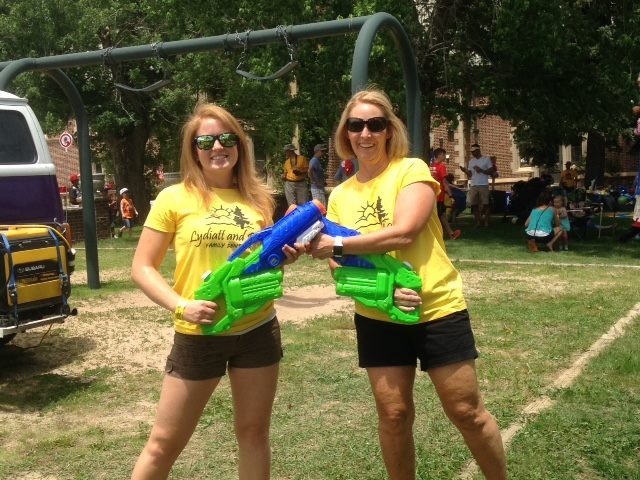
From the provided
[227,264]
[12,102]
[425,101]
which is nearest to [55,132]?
[425,101]

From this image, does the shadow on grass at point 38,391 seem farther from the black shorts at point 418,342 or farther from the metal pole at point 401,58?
the metal pole at point 401,58

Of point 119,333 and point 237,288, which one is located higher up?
point 237,288

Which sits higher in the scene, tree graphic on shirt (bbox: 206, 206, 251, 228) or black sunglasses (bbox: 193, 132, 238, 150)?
black sunglasses (bbox: 193, 132, 238, 150)

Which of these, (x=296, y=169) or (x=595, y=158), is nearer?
(x=296, y=169)

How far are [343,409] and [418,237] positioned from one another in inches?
88.3

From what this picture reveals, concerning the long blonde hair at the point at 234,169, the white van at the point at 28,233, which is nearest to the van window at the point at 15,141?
the white van at the point at 28,233

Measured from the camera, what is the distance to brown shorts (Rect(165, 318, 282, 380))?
314 centimetres

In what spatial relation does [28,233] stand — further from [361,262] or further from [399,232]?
[399,232]

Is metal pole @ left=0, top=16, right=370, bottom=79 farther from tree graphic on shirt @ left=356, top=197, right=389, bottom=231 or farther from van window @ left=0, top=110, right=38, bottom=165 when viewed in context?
tree graphic on shirt @ left=356, top=197, right=389, bottom=231

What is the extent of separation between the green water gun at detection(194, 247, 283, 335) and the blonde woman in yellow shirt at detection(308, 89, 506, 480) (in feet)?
0.72

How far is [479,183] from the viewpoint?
60.9ft

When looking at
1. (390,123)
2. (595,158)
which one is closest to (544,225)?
(390,123)

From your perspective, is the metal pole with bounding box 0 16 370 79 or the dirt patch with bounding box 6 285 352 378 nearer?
the dirt patch with bounding box 6 285 352 378

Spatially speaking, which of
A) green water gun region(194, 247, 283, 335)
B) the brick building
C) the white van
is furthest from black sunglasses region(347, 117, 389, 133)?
the brick building
